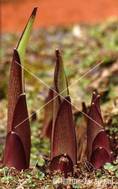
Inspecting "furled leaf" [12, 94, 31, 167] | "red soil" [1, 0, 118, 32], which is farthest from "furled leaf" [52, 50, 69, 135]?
"red soil" [1, 0, 118, 32]

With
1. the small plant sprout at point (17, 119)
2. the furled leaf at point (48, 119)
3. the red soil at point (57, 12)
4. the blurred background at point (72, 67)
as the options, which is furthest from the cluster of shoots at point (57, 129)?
the red soil at point (57, 12)

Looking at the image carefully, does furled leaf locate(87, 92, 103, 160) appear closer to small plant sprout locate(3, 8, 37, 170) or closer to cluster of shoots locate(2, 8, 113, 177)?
cluster of shoots locate(2, 8, 113, 177)

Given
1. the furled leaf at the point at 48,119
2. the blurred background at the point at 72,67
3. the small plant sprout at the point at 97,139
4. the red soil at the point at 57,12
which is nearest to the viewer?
the small plant sprout at the point at 97,139

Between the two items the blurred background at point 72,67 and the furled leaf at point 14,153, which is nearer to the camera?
the furled leaf at point 14,153

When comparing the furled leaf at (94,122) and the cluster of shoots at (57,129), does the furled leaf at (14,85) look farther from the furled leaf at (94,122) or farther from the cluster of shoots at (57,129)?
the furled leaf at (94,122)

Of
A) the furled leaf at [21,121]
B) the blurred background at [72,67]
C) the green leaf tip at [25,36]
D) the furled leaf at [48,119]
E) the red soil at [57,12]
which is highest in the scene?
the red soil at [57,12]

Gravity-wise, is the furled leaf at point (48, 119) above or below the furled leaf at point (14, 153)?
above

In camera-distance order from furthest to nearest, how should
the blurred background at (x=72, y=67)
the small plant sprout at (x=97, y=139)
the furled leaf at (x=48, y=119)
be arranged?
1. the blurred background at (x=72, y=67)
2. the furled leaf at (x=48, y=119)
3. the small plant sprout at (x=97, y=139)
